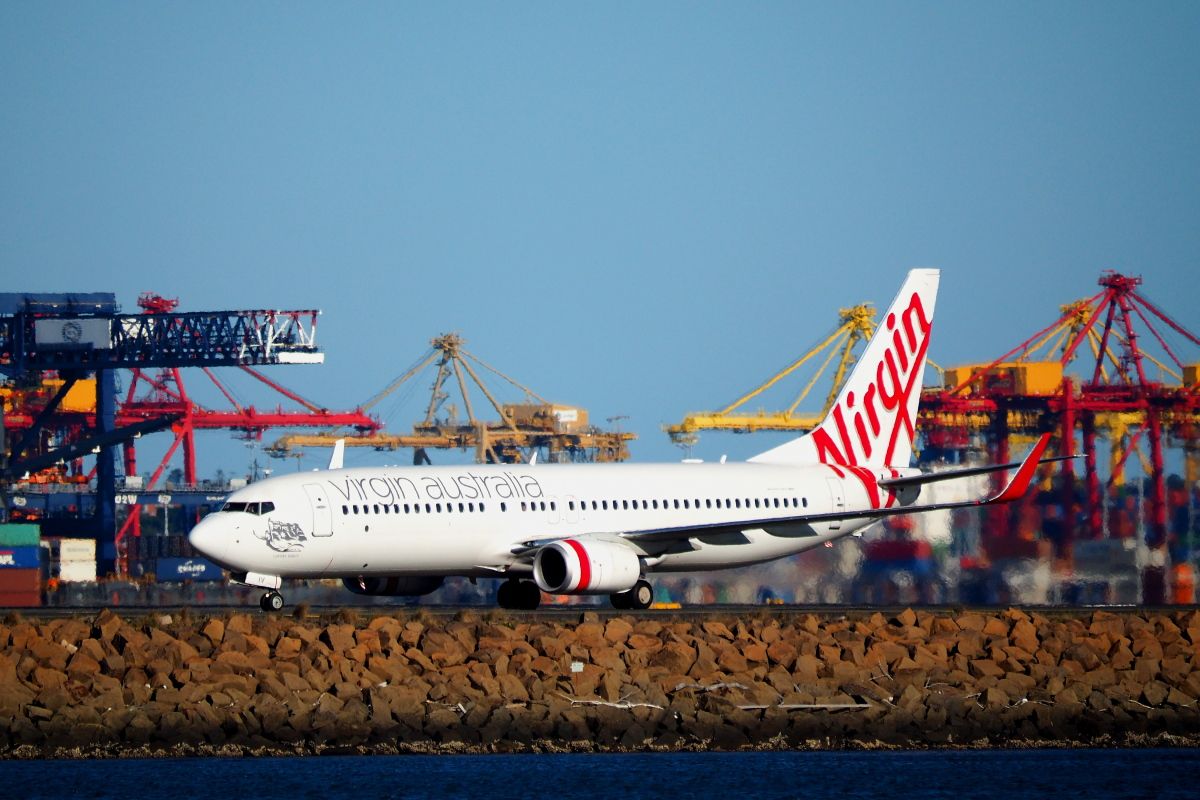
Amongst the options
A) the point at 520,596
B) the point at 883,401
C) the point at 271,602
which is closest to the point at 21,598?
the point at 520,596

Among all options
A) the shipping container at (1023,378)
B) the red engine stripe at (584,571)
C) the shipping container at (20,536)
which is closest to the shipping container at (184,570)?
the shipping container at (20,536)

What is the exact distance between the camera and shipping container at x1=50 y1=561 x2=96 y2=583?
88.6 meters

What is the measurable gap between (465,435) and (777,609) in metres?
96.2

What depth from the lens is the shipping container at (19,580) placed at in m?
59.2

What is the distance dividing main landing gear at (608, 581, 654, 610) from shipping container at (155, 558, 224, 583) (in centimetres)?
4997

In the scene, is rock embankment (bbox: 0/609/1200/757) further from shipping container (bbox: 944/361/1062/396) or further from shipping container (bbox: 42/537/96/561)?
shipping container (bbox: 944/361/1062/396)

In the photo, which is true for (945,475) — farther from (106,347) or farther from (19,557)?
(106,347)

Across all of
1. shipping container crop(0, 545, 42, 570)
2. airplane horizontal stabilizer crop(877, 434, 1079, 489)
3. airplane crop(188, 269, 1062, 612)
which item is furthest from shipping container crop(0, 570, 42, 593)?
airplane horizontal stabilizer crop(877, 434, 1079, 489)

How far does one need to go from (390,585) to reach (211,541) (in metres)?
5.15

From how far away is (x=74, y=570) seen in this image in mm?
90000

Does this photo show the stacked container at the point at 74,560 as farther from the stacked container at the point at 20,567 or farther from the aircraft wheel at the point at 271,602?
the aircraft wheel at the point at 271,602

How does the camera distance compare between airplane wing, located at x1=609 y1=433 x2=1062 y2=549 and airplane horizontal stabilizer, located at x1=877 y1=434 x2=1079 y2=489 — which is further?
airplane horizontal stabilizer, located at x1=877 y1=434 x2=1079 y2=489

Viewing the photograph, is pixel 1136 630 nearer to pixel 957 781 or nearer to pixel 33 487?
pixel 957 781

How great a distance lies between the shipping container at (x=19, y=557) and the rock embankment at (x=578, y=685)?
108 feet
